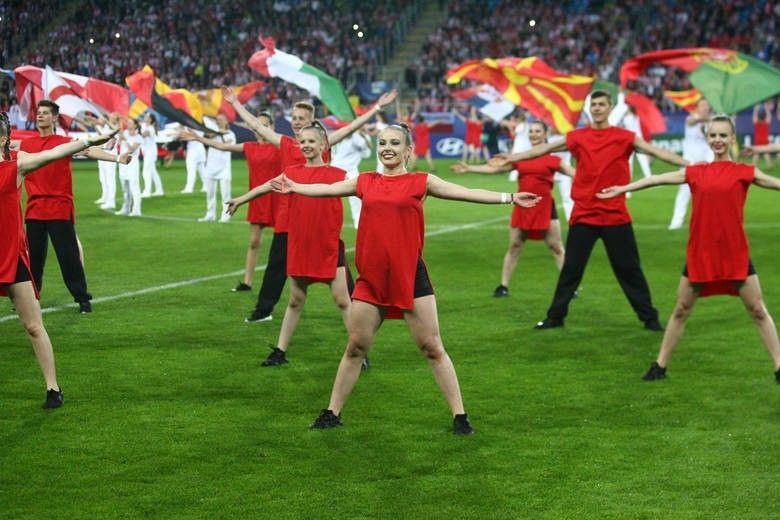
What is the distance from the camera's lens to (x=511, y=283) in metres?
13.5

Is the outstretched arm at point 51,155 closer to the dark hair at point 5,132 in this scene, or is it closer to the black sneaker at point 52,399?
the dark hair at point 5,132

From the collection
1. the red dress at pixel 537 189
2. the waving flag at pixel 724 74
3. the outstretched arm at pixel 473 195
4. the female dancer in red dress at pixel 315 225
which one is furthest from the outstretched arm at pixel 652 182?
the waving flag at pixel 724 74

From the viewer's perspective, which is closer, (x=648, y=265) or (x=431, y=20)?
(x=648, y=265)

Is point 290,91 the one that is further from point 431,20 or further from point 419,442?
point 419,442

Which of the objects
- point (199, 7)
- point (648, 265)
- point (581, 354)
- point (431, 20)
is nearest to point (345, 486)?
point (581, 354)

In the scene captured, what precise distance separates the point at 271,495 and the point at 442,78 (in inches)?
1721

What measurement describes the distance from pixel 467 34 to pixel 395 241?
150 feet

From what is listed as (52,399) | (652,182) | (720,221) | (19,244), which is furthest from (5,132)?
(720,221)

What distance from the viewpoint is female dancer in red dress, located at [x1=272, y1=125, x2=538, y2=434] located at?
21.1ft

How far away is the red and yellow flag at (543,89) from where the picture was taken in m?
15.6

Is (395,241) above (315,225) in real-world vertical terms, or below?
above

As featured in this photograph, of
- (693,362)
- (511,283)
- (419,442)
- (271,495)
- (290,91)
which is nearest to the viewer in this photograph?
(271,495)

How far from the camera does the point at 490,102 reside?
2112 centimetres

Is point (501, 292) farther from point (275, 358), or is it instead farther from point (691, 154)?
point (691, 154)
